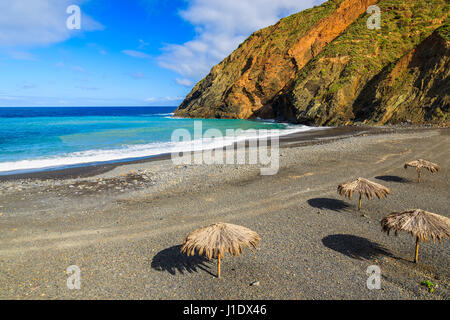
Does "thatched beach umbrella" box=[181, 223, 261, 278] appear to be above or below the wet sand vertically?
above

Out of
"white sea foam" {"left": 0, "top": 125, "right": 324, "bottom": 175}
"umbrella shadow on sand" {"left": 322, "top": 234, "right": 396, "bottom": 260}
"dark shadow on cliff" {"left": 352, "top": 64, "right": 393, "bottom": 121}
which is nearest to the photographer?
"umbrella shadow on sand" {"left": 322, "top": 234, "right": 396, "bottom": 260}

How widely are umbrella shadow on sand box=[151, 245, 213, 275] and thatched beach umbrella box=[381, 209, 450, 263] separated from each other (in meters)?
4.65

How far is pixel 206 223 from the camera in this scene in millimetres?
8070

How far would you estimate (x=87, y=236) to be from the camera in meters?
7.34

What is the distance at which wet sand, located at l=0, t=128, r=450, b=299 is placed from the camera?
5301 millimetres

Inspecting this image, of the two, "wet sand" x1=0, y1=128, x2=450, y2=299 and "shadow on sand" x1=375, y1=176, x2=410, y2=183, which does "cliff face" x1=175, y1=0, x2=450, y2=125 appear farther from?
"wet sand" x1=0, y1=128, x2=450, y2=299

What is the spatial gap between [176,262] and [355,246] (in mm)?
4698

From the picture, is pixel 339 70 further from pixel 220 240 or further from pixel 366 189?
pixel 220 240

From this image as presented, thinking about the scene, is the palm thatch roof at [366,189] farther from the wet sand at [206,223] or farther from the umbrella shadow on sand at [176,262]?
the umbrella shadow on sand at [176,262]

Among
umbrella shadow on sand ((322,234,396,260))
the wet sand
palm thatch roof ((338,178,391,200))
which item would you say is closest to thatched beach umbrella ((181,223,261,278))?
the wet sand

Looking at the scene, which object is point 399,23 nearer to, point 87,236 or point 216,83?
point 216,83

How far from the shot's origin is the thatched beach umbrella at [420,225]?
5520mm

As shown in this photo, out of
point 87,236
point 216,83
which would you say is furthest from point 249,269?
point 216,83

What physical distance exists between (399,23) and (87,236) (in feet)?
197
